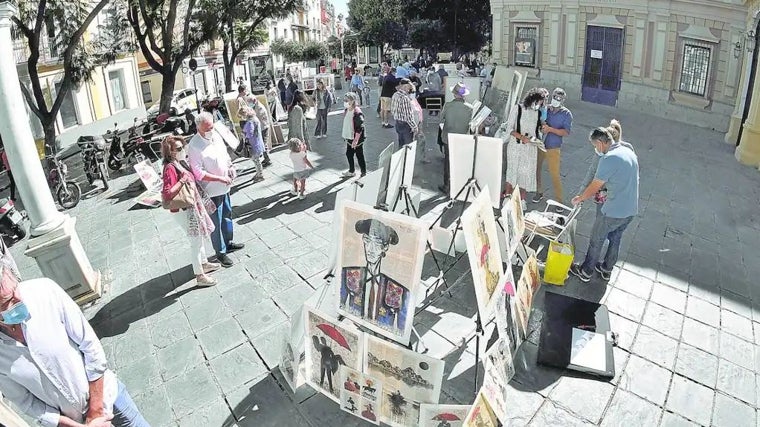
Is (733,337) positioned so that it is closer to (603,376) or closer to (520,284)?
(603,376)

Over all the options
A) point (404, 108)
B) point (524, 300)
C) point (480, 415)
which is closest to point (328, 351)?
point (480, 415)

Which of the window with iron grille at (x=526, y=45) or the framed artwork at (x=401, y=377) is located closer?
the framed artwork at (x=401, y=377)

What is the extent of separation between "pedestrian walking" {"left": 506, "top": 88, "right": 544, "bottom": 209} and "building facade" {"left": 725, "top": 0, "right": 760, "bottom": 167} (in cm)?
566

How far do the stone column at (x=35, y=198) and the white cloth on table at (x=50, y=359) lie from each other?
3047mm

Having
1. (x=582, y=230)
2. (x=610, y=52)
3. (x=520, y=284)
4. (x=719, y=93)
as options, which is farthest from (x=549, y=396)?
(x=610, y=52)

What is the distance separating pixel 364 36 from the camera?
42312 millimetres

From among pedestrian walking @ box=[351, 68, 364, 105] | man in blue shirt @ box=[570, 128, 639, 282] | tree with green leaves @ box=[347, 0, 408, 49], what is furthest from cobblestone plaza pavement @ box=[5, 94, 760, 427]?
tree with green leaves @ box=[347, 0, 408, 49]

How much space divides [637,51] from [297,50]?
3484cm

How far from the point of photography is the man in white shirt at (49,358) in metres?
2.29

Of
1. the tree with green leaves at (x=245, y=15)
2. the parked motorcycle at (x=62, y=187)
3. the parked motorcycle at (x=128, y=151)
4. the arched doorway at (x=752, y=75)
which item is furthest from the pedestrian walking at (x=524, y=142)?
the tree with green leaves at (x=245, y=15)

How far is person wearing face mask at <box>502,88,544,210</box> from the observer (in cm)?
681

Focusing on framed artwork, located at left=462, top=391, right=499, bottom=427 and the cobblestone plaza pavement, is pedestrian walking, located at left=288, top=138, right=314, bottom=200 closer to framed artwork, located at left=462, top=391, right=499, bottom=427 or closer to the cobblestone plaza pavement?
the cobblestone plaza pavement

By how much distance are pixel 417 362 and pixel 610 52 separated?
54.9 feet

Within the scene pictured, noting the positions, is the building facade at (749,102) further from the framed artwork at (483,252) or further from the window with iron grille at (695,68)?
the framed artwork at (483,252)
